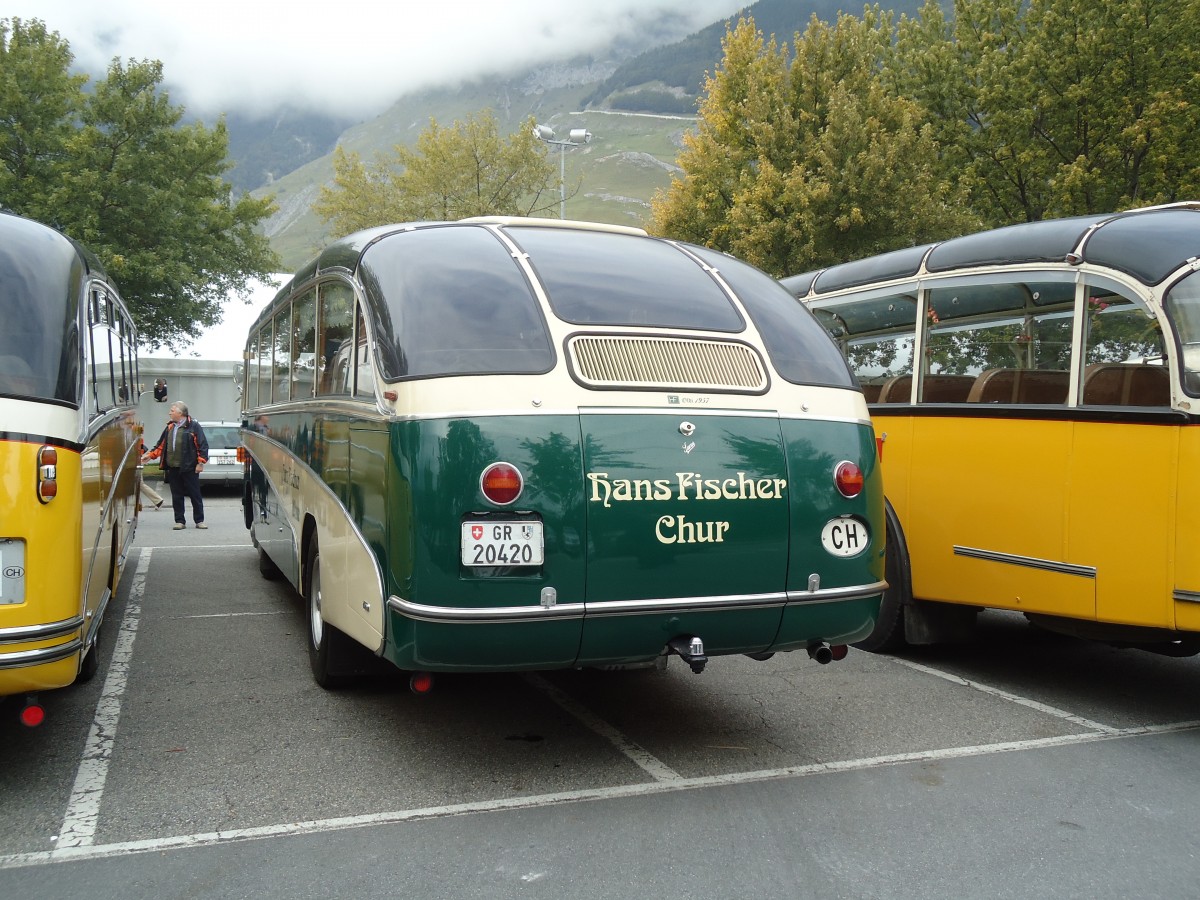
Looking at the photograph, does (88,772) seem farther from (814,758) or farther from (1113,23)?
(1113,23)

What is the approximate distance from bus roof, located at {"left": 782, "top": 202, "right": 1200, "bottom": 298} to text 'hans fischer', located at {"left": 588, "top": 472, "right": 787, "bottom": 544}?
2.57m

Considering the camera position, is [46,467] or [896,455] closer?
[46,467]

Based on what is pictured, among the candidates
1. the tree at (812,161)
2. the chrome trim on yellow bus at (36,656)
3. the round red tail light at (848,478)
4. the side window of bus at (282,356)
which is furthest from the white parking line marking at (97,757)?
the tree at (812,161)

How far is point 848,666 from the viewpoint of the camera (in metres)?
6.75

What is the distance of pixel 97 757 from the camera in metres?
4.78

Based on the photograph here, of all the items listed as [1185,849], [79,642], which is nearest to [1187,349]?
[1185,849]

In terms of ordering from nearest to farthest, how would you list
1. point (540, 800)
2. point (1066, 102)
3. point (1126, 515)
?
point (540, 800), point (1126, 515), point (1066, 102)

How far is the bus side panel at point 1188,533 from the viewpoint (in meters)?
4.97

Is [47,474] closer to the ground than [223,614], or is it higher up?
higher up

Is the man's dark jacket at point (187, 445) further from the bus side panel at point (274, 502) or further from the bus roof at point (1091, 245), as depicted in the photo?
the bus roof at point (1091, 245)

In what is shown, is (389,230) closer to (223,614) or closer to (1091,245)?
(1091,245)

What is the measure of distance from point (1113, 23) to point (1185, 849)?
17895 millimetres

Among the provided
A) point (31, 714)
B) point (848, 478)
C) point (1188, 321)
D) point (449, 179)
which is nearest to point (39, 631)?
point (31, 714)

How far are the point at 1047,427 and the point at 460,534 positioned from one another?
11.5 feet
